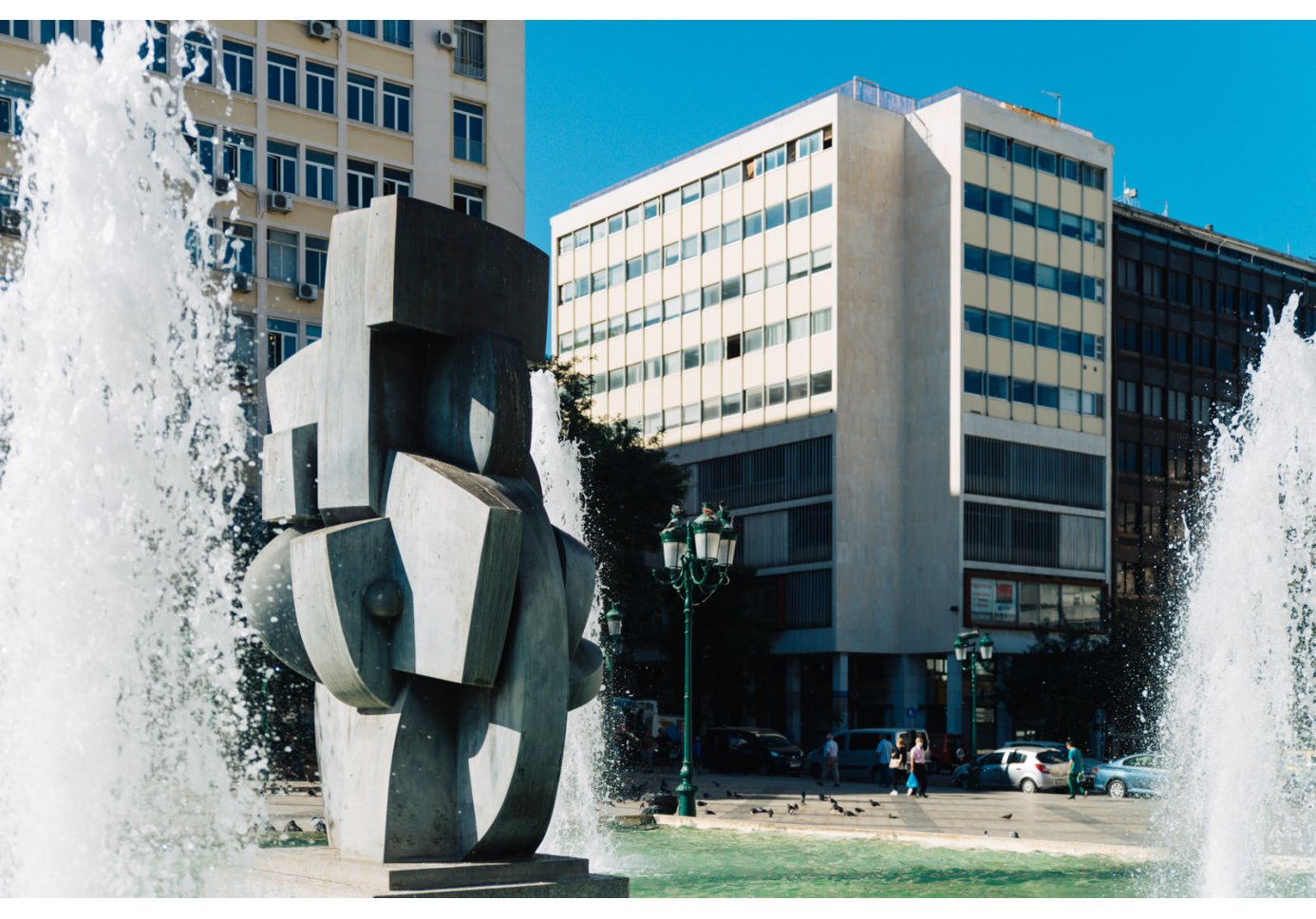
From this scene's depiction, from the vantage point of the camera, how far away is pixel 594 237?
6688cm

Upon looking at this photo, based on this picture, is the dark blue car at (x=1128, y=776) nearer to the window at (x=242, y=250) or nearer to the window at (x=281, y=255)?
the window at (x=281, y=255)

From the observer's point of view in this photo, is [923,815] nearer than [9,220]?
Yes

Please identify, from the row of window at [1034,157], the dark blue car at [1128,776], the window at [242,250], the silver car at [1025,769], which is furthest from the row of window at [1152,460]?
the window at [242,250]

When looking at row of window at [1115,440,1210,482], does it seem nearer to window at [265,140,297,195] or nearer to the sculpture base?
window at [265,140,297,195]

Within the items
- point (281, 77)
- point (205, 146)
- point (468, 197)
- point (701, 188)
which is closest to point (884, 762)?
point (468, 197)

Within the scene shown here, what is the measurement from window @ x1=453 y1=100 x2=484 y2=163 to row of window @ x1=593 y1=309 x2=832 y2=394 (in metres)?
12.9

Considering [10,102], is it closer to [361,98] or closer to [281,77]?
[281,77]

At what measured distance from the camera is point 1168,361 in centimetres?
6656

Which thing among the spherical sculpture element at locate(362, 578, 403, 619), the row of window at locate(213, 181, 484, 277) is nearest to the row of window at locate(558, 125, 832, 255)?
the row of window at locate(213, 181, 484, 277)

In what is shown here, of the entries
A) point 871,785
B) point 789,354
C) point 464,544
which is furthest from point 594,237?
point 464,544

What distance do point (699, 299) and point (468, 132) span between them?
1742 centimetres

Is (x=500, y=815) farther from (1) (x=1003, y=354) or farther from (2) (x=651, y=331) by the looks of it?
(2) (x=651, y=331)

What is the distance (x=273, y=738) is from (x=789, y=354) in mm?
29813

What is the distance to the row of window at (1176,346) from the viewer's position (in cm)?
6519
